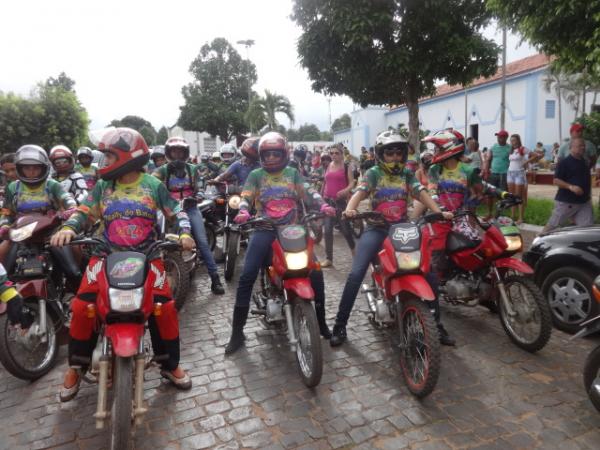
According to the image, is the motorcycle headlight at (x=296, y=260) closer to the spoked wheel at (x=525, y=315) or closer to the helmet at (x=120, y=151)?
the helmet at (x=120, y=151)

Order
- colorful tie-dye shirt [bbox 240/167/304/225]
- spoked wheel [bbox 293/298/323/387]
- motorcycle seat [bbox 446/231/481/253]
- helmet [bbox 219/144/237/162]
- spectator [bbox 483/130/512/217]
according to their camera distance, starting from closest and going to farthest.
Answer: spoked wheel [bbox 293/298/323/387], colorful tie-dye shirt [bbox 240/167/304/225], motorcycle seat [bbox 446/231/481/253], helmet [bbox 219/144/237/162], spectator [bbox 483/130/512/217]

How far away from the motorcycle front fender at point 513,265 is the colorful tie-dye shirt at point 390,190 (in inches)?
38.4

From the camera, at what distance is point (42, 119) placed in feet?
98.5

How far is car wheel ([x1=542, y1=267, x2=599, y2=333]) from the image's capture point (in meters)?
4.29

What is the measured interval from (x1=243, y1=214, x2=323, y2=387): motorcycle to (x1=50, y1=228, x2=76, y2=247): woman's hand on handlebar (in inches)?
58.0

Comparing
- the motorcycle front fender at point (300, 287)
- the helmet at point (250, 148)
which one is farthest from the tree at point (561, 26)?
the motorcycle front fender at point (300, 287)

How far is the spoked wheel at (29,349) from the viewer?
365 cm

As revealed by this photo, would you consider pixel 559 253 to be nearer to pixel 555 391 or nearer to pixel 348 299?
pixel 555 391

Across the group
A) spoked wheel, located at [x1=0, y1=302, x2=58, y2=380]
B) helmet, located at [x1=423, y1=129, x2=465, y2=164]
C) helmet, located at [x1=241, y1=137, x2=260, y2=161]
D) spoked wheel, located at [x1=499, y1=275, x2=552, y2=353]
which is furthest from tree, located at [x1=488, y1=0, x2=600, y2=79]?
spoked wheel, located at [x1=0, y1=302, x2=58, y2=380]

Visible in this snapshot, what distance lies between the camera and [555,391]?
3.48 m

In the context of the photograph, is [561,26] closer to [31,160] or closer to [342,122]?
[31,160]

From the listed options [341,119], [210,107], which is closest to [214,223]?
[210,107]

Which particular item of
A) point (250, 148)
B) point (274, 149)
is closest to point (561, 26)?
point (250, 148)

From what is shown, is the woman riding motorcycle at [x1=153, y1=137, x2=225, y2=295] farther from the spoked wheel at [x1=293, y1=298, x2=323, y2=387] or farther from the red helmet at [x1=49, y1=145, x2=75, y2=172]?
the spoked wheel at [x1=293, y1=298, x2=323, y2=387]
